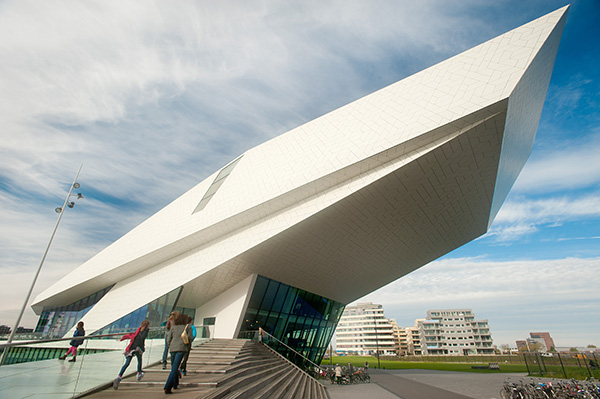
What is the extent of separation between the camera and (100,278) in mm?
17625

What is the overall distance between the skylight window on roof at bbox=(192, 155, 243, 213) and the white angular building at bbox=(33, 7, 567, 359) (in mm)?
96

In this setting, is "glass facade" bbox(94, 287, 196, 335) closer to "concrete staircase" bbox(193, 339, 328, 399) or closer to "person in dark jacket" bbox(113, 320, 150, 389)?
"concrete staircase" bbox(193, 339, 328, 399)

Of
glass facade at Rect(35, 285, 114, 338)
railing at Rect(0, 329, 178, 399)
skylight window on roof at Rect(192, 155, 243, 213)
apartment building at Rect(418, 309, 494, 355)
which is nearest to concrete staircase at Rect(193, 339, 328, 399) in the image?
railing at Rect(0, 329, 178, 399)

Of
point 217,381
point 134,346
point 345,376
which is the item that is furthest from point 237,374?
point 345,376

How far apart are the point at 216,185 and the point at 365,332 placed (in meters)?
90.9

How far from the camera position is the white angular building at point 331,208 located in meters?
10.6

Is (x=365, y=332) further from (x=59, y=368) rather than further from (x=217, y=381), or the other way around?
(x=59, y=368)

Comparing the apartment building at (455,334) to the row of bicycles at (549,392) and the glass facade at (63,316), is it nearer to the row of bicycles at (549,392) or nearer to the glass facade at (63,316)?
the row of bicycles at (549,392)

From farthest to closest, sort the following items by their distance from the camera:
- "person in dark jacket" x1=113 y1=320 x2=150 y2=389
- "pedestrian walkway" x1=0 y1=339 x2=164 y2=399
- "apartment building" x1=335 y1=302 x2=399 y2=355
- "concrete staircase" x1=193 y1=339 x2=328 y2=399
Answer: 1. "apartment building" x1=335 y1=302 x2=399 y2=355
2. "concrete staircase" x1=193 y1=339 x2=328 y2=399
3. "person in dark jacket" x1=113 y1=320 x2=150 y2=389
4. "pedestrian walkway" x1=0 y1=339 x2=164 y2=399

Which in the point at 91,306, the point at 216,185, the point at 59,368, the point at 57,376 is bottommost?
the point at 57,376

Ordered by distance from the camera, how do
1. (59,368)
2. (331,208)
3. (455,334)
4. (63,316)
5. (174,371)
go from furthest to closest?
1. (455,334)
2. (63,316)
3. (331,208)
4. (174,371)
5. (59,368)

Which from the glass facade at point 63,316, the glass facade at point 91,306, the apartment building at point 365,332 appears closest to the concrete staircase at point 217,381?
the glass facade at point 91,306

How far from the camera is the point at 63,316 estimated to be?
19562 mm

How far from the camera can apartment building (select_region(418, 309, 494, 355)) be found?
3027 inches
